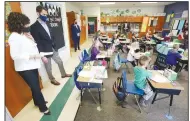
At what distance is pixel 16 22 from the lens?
157cm

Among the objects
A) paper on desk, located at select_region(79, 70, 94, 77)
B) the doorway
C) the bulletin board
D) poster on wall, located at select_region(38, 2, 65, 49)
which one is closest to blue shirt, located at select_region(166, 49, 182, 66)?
paper on desk, located at select_region(79, 70, 94, 77)

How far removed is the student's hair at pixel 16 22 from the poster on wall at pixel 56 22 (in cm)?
213

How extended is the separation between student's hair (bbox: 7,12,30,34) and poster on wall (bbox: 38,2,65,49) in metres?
2.13

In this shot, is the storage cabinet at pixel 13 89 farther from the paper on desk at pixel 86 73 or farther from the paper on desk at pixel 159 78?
the paper on desk at pixel 159 78

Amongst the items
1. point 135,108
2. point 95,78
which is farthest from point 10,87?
point 135,108

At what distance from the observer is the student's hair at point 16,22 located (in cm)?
155

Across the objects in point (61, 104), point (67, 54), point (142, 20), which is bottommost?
point (61, 104)

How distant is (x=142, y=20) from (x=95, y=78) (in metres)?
9.80

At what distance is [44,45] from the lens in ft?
8.62

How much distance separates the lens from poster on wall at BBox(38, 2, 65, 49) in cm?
367

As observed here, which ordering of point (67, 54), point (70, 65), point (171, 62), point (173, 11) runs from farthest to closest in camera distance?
point (173, 11) → point (67, 54) → point (70, 65) → point (171, 62)

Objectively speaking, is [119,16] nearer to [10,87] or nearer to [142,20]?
[142,20]

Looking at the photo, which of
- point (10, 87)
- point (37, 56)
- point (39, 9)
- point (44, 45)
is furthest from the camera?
point (44, 45)

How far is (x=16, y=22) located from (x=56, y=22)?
2581 mm
